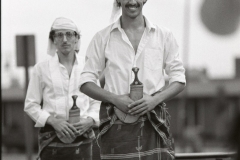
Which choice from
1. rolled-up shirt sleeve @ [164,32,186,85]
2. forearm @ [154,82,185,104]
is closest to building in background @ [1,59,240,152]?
rolled-up shirt sleeve @ [164,32,186,85]

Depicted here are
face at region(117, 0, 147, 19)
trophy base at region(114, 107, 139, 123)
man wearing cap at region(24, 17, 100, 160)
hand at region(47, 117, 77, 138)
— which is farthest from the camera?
man wearing cap at region(24, 17, 100, 160)

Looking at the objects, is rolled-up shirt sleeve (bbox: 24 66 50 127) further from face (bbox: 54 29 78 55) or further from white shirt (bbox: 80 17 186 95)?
white shirt (bbox: 80 17 186 95)

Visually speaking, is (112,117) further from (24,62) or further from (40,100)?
(24,62)

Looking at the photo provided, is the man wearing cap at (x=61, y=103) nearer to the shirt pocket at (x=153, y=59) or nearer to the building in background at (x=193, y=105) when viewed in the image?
the shirt pocket at (x=153, y=59)

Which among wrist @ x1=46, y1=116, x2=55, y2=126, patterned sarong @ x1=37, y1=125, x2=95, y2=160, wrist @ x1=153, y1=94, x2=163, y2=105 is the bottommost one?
patterned sarong @ x1=37, y1=125, x2=95, y2=160

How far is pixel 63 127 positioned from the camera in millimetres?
5184

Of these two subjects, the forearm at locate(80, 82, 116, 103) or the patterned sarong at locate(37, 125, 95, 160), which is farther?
the patterned sarong at locate(37, 125, 95, 160)

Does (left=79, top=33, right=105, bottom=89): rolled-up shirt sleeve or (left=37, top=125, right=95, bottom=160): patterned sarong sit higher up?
(left=79, top=33, right=105, bottom=89): rolled-up shirt sleeve

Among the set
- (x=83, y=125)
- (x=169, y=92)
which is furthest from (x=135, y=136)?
(x=83, y=125)

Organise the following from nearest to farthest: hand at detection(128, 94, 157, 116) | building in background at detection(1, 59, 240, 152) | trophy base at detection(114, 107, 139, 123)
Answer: hand at detection(128, 94, 157, 116)
trophy base at detection(114, 107, 139, 123)
building in background at detection(1, 59, 240, 152)

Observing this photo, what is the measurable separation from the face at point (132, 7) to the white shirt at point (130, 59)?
0.11 m

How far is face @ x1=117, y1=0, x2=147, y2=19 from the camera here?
425 centimetres

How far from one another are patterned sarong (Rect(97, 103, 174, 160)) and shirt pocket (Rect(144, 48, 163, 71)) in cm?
25

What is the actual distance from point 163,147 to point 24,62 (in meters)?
7.00
